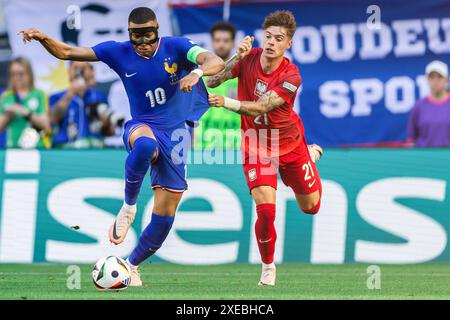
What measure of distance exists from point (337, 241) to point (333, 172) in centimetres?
89

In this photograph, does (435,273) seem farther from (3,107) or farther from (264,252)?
(3,107)

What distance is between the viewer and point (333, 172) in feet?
49.3

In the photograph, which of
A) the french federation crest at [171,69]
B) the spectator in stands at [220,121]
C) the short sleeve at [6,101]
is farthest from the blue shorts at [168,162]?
the short sleeve at [6,101]

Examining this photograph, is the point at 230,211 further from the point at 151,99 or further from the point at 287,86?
the point at 151,99

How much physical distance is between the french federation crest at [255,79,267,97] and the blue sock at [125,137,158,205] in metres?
1.43

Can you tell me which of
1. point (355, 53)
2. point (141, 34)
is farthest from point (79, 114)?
point (141, 34)

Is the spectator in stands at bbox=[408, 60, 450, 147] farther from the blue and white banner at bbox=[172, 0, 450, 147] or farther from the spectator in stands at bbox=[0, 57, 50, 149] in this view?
the spectator in stands at bbox=[0, 57, 50, 149]

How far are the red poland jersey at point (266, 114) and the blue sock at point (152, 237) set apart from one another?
3.92ft

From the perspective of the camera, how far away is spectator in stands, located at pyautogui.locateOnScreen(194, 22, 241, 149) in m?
15.8

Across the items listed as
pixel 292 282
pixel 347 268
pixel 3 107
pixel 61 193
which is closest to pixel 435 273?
pixel 347 268

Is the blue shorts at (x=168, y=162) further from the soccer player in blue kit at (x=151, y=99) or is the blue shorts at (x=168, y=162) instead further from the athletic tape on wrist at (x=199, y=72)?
the athletic tape on wrist at (x=199, y=72)

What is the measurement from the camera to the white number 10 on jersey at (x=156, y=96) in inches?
443

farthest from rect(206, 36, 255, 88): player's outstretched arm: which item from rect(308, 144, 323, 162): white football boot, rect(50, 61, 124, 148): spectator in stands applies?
rect(50, 61, 124, 148): spectator in stands

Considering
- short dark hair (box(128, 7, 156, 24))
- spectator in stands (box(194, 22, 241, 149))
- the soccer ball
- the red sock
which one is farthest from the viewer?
spectator in stands (box(194, 22, 241, 149))
